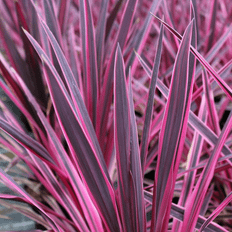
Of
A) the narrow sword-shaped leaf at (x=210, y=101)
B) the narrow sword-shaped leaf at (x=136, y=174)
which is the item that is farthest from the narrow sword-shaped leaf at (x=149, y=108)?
the narrow sword-shaped leaf at (x=210, y=101)

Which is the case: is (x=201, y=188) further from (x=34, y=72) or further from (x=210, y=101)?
(x=34, y=72)

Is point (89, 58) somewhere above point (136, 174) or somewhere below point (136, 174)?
above

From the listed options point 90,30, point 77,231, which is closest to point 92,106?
point 90,30

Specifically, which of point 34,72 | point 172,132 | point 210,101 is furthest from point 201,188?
point 34,72

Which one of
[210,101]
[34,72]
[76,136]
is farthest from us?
[34,72]

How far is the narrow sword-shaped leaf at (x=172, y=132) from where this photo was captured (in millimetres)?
355

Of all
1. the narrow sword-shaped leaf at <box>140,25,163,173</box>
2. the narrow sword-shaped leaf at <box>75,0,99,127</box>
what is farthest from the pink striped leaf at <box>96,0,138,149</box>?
the narrow sword-shaped leaf at <box>140,25,163,173</box>

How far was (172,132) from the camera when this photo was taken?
1.21 feet

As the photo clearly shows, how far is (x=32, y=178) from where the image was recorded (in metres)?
0.71

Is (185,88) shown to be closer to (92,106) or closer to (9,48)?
(92,106)

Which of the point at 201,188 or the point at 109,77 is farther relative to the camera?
the point at 109,77

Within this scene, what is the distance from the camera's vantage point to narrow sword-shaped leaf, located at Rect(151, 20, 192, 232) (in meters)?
0.35

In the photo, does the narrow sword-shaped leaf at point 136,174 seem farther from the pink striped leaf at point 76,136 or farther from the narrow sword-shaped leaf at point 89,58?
the narrow sword-shaped leaf at point 89,58

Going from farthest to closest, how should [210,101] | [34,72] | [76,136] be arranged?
[34,72]
[210,101]
[76,136]
